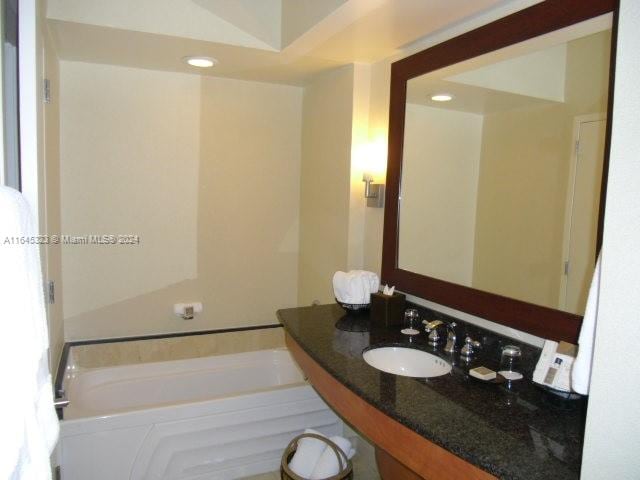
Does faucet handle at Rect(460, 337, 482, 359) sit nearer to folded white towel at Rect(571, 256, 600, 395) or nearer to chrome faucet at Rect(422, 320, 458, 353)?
chrome faucet at Rect(422, 320, 458, 353)

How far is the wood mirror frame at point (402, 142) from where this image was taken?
142 cm

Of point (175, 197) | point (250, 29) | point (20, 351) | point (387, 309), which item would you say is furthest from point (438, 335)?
point (175, 197)

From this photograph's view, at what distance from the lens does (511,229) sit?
169 centimetres

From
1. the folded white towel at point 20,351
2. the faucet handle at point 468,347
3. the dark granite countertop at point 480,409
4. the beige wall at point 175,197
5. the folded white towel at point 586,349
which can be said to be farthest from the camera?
the beige wall at point 175,197

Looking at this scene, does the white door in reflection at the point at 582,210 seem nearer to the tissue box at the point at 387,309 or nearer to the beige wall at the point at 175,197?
the tissue box at the point at 387,309

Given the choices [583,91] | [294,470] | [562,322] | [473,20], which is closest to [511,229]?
[562,322]

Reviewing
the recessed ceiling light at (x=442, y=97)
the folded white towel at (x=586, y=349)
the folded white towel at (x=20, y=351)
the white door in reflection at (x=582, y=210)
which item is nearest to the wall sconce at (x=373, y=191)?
the recessed ceiling light at (x=442, y=97)

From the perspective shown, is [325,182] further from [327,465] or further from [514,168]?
[327,465]

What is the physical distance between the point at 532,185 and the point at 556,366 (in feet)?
2.12

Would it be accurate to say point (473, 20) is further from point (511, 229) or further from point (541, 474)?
point (541, 474)

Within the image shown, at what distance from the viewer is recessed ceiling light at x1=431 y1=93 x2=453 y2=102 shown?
1.96 meters

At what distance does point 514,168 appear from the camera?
1.67 m

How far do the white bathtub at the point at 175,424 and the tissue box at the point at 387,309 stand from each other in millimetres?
717

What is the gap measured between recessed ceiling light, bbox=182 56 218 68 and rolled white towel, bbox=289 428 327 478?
87.7 inches
